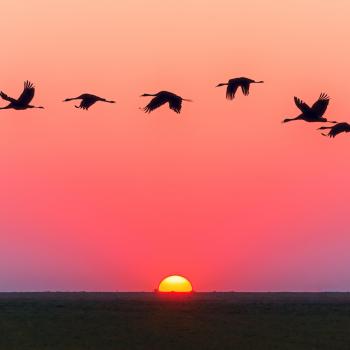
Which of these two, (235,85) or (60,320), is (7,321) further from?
(235,85)

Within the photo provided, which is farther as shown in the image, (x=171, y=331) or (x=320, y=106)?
(x=171, y=331)

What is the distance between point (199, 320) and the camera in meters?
80.2

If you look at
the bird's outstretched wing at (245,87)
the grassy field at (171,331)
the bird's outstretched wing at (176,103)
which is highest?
the bird's outstretched wing at (245,87)

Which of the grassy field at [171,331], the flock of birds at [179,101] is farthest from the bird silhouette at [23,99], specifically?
the grassy field at [171,331]

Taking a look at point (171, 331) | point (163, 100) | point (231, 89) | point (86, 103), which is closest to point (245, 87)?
point (231, 89)

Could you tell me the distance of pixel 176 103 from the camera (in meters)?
33.3

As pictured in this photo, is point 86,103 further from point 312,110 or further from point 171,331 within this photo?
point 171,331

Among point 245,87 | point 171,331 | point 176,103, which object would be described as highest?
point 245,87

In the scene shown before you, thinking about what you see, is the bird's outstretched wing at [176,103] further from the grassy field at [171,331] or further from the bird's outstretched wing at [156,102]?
the grassy field at [171,331]

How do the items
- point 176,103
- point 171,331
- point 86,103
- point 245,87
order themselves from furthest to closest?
point 171,331 → point 86,103 → point 245,87 → point 176,103

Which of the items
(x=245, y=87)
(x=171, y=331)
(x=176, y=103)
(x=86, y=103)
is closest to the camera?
(x=176, y=103)

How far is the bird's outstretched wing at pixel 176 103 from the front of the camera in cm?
3256

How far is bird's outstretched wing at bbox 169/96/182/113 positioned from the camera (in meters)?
32.6

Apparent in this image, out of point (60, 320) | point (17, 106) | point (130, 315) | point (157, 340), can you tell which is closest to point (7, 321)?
point (60, 320)
